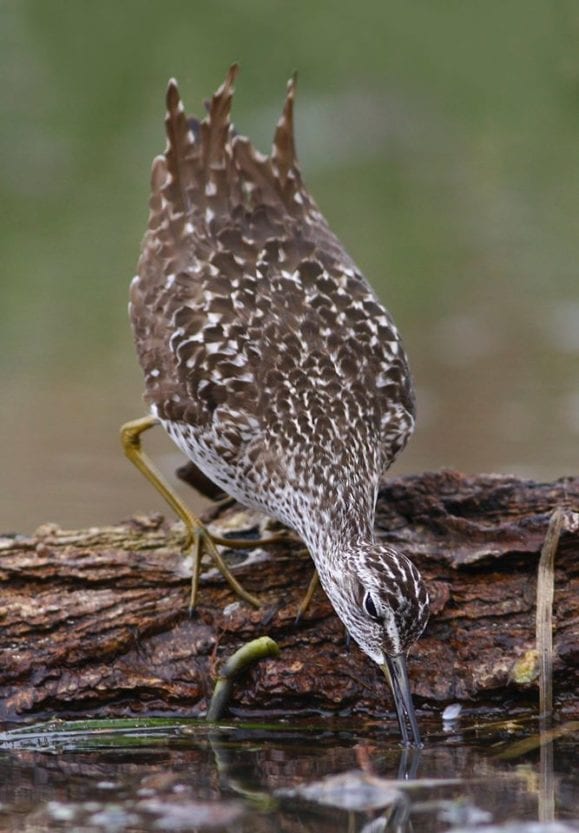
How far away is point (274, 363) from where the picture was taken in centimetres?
823

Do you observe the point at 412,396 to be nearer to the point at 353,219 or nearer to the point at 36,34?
the point at 353,219

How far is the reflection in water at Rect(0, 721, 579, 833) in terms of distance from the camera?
20.9 ft

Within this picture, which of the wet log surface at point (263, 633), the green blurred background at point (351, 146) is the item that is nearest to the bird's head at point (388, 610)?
the wet log surface at point (263, 633)

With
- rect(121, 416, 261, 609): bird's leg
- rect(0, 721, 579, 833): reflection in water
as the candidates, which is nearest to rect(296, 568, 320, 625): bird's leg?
rect(121, 416, 261, 609): bird's leg

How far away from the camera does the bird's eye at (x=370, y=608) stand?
723 centimetres

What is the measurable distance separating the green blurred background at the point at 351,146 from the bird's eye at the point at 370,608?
792 cm

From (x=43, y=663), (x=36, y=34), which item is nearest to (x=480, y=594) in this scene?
(x=43, y=663)

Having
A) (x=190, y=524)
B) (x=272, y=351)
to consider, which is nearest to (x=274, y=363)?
(x=272, y=351)

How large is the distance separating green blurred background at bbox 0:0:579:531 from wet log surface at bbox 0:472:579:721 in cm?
714

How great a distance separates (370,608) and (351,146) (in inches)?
492

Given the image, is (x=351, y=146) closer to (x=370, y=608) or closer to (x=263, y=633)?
(x=263, y=633)

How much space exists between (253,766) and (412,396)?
227cm

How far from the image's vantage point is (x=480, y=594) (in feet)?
26.0

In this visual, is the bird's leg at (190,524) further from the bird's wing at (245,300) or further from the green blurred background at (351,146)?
the green blurred background at (351,146)
